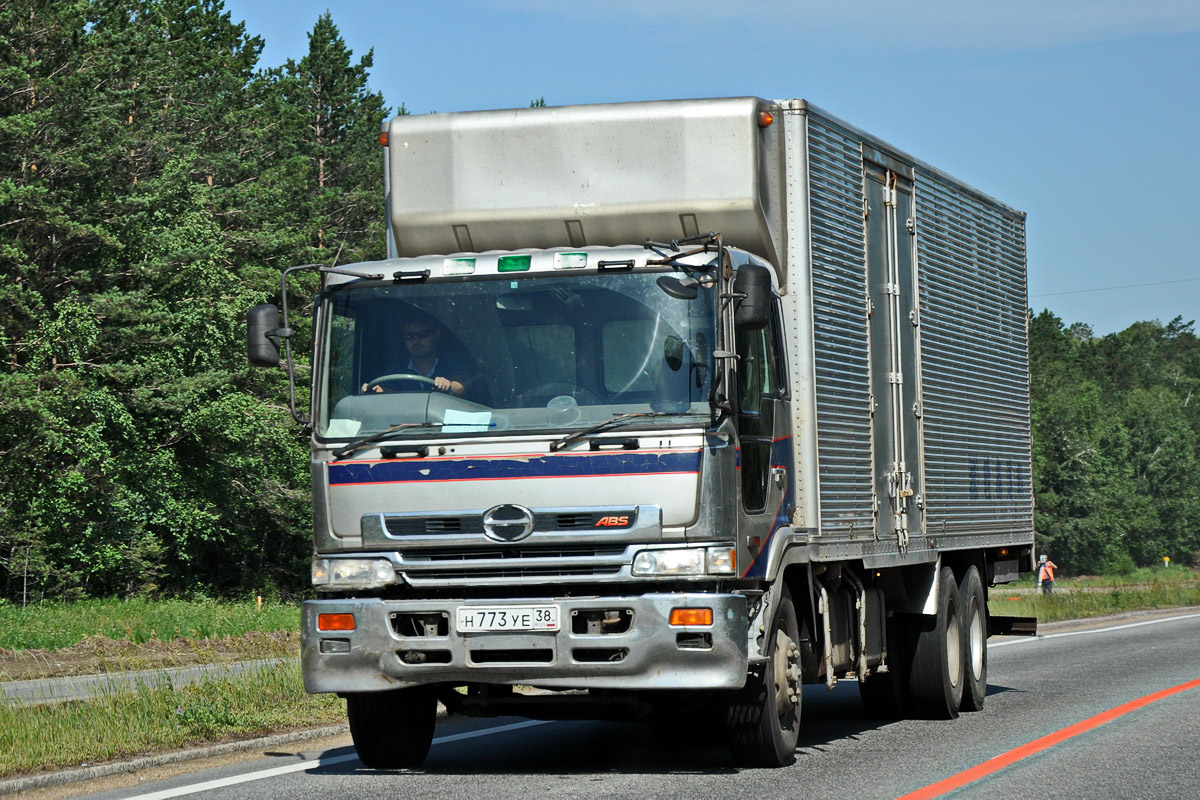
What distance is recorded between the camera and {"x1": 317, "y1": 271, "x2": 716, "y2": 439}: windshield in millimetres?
8992

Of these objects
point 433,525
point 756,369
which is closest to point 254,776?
point 433,525

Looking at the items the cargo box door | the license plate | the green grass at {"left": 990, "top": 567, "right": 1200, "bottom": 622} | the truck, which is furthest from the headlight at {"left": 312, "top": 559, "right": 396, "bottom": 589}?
the green grass at {"left": 990, "top": 567, "right": 1200, "bottom": 622}

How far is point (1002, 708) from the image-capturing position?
45.6 feet

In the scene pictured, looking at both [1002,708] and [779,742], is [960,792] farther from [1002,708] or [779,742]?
[1002,708]

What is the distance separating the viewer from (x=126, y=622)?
26844 millimetres

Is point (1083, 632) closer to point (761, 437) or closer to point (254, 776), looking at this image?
point (761, 437)

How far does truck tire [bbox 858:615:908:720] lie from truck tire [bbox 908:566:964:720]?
78mm

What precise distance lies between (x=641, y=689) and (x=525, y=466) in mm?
1304

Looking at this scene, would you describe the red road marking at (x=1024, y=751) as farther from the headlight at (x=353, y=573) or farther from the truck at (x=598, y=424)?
the headlight at (x=353, y=573)

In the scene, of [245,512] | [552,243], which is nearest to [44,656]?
[552,243]

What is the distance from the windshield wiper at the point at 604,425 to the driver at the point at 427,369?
2.26 ft

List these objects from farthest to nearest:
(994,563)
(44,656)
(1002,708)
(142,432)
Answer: (142,432), (44,656), (994,563), (1002,708)

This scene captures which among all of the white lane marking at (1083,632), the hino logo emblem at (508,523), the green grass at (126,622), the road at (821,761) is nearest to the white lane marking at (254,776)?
the road at (821,761)

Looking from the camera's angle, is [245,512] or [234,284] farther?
[245,512]
